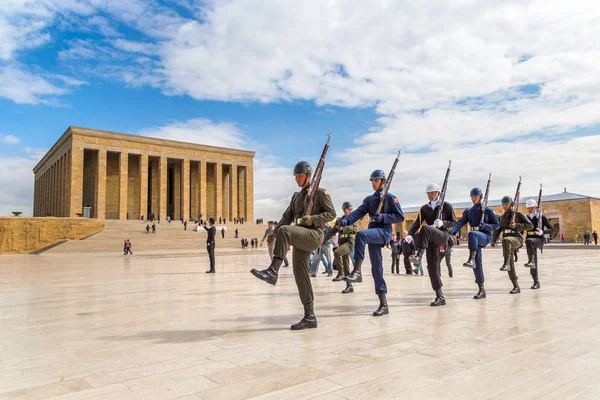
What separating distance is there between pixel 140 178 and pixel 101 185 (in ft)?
16.3

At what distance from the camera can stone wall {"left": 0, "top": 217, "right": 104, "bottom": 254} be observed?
109ft

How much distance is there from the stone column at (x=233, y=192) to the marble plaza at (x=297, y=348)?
53.3 m

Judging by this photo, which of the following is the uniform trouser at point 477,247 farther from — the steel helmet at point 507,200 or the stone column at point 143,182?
the stone column at point 143,182

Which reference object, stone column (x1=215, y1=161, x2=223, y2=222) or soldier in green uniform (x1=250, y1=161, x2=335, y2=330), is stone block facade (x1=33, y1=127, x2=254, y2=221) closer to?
stone column (x1=215, y1=161, x2=223, y2=222)

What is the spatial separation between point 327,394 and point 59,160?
62387 millimetres

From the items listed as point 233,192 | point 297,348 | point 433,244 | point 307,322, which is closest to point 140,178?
point 233,192

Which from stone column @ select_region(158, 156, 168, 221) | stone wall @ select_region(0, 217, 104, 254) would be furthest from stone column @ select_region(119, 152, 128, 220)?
stone wall @ select_region(0, 217, 104, 254)

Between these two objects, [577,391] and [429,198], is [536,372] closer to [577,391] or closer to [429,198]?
[577,391]

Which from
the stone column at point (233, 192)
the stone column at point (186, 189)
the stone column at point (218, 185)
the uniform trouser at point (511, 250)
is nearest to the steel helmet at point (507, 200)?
the uniform trouser at point (511, 250)

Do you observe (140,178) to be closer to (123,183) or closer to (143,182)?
(143,182)

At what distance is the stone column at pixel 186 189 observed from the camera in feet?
182

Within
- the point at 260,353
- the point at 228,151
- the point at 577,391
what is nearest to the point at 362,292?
the point at 260,353

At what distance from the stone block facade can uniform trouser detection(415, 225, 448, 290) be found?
161ft

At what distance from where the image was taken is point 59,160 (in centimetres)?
5541
